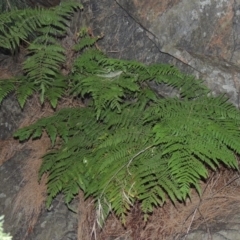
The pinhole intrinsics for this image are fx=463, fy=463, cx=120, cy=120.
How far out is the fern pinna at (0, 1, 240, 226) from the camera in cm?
325

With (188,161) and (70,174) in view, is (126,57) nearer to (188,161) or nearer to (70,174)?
(70,174)

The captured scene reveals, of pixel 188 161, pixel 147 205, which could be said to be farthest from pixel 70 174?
pixel 188 161

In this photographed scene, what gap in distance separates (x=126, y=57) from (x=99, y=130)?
907mm

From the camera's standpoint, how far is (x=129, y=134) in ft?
12.0

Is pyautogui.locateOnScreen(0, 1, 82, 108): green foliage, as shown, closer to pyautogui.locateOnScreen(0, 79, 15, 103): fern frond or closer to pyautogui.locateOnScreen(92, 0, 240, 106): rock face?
pyautogui.locateOnScreen(0, 79, 15, 103): fern frond

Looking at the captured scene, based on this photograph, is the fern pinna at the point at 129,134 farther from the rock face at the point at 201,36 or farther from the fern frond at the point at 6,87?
the rock face at the point at 201,36

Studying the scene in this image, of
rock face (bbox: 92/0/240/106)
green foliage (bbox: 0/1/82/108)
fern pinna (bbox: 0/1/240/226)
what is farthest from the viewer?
green foliage (bbox: 0/1/82/108)

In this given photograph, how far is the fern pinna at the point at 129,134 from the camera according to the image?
325cm

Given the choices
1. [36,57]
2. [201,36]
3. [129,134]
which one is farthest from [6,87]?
[201,36]

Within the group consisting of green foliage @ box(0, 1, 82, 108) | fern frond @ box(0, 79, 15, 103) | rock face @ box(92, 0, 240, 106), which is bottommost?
fern frond @ box(0, 79, 15, 103)

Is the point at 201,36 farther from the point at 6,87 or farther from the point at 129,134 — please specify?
the point at 6,87

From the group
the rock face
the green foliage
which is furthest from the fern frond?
the rock face

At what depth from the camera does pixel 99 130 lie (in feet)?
13.1

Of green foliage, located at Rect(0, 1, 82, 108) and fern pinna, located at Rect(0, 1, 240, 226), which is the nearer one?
Answer: fern pinna, located at Rect(0, 1, 240, 226)
